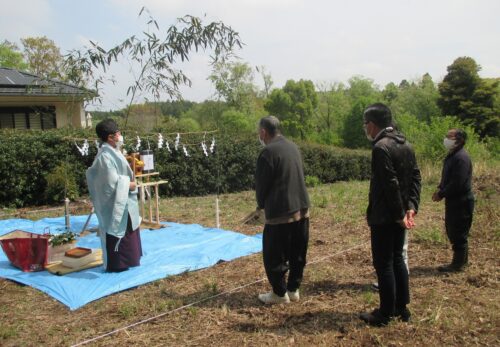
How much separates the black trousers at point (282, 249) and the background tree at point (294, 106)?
3098 centimetres

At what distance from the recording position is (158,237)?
6551 mm

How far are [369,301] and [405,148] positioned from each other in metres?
1.52

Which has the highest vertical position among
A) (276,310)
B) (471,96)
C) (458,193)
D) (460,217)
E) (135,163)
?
(471,96)

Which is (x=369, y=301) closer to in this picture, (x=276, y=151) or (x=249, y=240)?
(x=276, y=151)

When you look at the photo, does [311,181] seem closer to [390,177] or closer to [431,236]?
[431,236]

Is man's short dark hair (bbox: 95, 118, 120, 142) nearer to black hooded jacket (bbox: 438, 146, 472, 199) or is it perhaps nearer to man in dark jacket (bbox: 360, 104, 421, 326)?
man in dark jacket (bbox: 360, 104, 421, 326)

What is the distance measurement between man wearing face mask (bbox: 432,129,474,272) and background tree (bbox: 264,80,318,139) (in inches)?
1179

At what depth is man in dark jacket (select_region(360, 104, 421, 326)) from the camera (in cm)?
304

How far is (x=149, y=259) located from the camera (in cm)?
536

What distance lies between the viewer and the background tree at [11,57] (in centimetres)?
3050

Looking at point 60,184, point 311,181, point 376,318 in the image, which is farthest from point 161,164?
point 376,318

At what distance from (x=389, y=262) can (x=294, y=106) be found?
3211 cm

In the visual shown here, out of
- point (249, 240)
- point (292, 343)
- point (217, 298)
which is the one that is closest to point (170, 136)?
point (249, 240)

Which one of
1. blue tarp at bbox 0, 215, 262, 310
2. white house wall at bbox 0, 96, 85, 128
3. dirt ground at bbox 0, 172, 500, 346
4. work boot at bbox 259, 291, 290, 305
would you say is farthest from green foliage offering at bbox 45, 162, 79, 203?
work boot at bbox 259, 291, 290, 305
